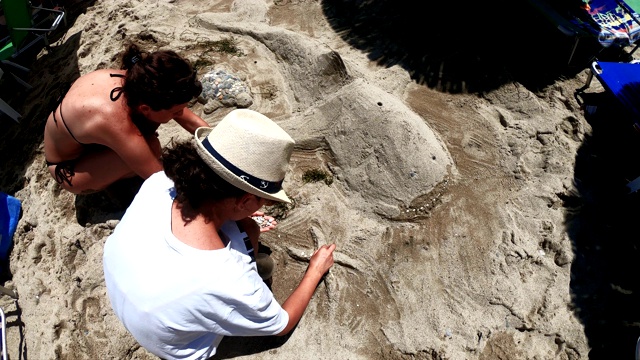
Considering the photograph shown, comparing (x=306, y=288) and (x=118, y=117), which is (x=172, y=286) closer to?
(x=306, y=288)

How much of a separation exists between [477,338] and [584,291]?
81 centimetres

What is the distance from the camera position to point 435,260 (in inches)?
106

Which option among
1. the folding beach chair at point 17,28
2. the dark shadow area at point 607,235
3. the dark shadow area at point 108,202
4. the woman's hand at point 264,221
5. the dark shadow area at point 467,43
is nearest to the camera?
the dark shadow area at point 607,235

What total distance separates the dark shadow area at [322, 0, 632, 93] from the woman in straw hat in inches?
111

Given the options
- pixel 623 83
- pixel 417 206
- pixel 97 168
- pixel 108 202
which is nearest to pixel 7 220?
pixel 108 202

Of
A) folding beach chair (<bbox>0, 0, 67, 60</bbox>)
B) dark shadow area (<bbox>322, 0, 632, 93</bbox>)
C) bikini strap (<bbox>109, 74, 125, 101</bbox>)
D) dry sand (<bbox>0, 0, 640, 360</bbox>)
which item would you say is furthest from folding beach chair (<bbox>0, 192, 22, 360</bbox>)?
dark shadow area (<bbox>322, 0, 632, 93</bbox>)

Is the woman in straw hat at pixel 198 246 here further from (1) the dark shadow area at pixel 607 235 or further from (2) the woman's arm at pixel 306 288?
(1) the dark shadow area at pixel 607 235

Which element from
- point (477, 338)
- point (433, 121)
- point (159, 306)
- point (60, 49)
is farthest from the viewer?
point (60, 49)

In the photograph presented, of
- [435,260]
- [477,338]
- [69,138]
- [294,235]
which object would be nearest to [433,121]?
[435,260]

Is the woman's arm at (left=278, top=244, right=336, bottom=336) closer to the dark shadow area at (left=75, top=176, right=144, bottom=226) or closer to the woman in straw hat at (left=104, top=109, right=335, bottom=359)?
the woman in straw hat at (left=104, top=109, right=335, bottom=359)

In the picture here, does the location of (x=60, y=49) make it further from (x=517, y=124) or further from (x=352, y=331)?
(x=517, y=124)

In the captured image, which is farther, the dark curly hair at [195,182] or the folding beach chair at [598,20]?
the folding beach chair at [598,20]

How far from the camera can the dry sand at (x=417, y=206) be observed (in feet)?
8.01

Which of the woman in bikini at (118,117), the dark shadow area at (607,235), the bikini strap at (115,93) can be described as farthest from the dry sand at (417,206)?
the bikini strap at (115,93)
